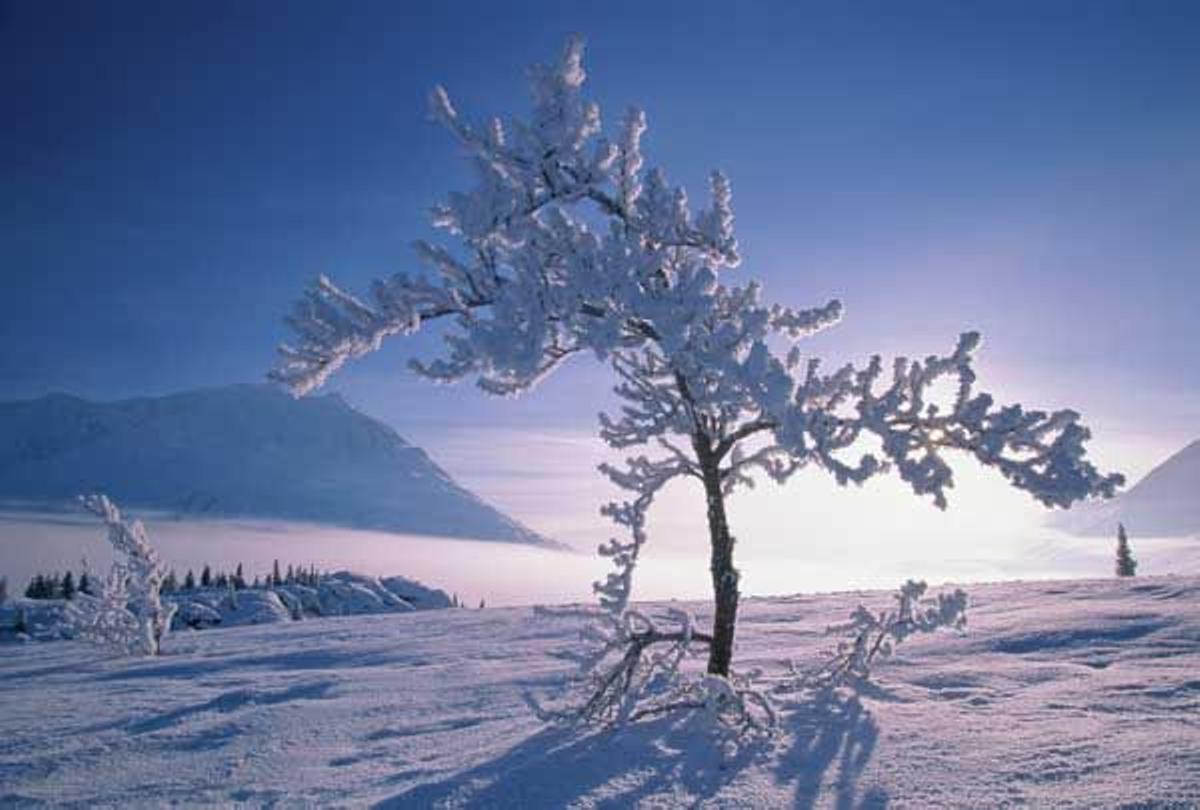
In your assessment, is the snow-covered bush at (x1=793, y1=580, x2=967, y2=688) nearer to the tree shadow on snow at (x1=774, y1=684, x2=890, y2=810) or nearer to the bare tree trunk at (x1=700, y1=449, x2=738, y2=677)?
the tree shadow on snow at (x1=774, y1=684, x2=890, y2=810)

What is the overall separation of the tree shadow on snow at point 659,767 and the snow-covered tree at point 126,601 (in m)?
14.6

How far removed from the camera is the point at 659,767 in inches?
206

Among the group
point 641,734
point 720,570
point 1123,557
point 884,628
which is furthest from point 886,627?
point 1123,557

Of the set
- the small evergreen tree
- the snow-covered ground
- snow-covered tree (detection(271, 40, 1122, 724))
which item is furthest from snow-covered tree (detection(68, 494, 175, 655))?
the small evergreen tree

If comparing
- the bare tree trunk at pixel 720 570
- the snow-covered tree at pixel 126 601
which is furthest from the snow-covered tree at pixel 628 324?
the snow-covered tree at pixel 126 601

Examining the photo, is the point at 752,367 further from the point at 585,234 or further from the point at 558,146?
the point at 558,146

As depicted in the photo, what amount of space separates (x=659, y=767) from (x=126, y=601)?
1682 centimetres

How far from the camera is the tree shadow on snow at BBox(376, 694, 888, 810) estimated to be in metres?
4.72

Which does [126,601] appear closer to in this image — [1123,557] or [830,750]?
[830,750]

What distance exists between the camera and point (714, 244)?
251 inches

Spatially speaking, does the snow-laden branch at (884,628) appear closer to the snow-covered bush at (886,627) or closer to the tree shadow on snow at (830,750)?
the snow-covered bush at (886,627)

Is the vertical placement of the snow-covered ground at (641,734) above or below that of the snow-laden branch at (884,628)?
below

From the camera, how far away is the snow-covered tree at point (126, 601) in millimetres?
16672

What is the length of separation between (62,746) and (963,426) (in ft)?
30.0
